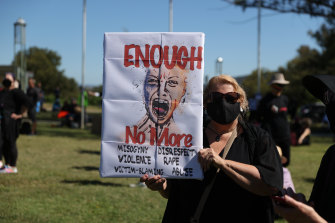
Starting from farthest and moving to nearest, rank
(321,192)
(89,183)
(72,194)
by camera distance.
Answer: (89,183) < (72,194) < (321,192)

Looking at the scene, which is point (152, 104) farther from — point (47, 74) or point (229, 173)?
point (47, 74)

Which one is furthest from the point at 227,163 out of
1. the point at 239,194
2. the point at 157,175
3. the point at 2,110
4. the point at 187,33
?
the point at 2,110

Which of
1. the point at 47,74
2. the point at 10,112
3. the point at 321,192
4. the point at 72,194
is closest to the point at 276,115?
the point at 72,194

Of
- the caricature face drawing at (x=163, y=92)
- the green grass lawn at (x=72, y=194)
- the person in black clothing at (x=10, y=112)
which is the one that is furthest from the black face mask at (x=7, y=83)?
the caricature face drawing at (x=163, y=92)

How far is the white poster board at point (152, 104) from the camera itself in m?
2.59

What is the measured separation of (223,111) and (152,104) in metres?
0.48

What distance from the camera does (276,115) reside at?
8445 mm

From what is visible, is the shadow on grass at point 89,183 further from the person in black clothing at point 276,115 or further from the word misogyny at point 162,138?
the word misogyny at point 162,138

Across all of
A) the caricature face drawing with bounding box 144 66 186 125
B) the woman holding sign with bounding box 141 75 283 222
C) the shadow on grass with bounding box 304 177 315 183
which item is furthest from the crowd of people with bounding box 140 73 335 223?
the shadow on grass with bounding box 304 177 315 183

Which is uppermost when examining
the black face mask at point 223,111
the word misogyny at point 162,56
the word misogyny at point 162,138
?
the word misogyny at point 162,56

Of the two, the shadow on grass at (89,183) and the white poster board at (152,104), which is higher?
the white poster board at (152,104)

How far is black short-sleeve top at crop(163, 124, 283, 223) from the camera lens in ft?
8.77

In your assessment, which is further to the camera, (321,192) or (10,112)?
(10,112)

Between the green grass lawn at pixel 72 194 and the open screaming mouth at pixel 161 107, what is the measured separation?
3499 mm
